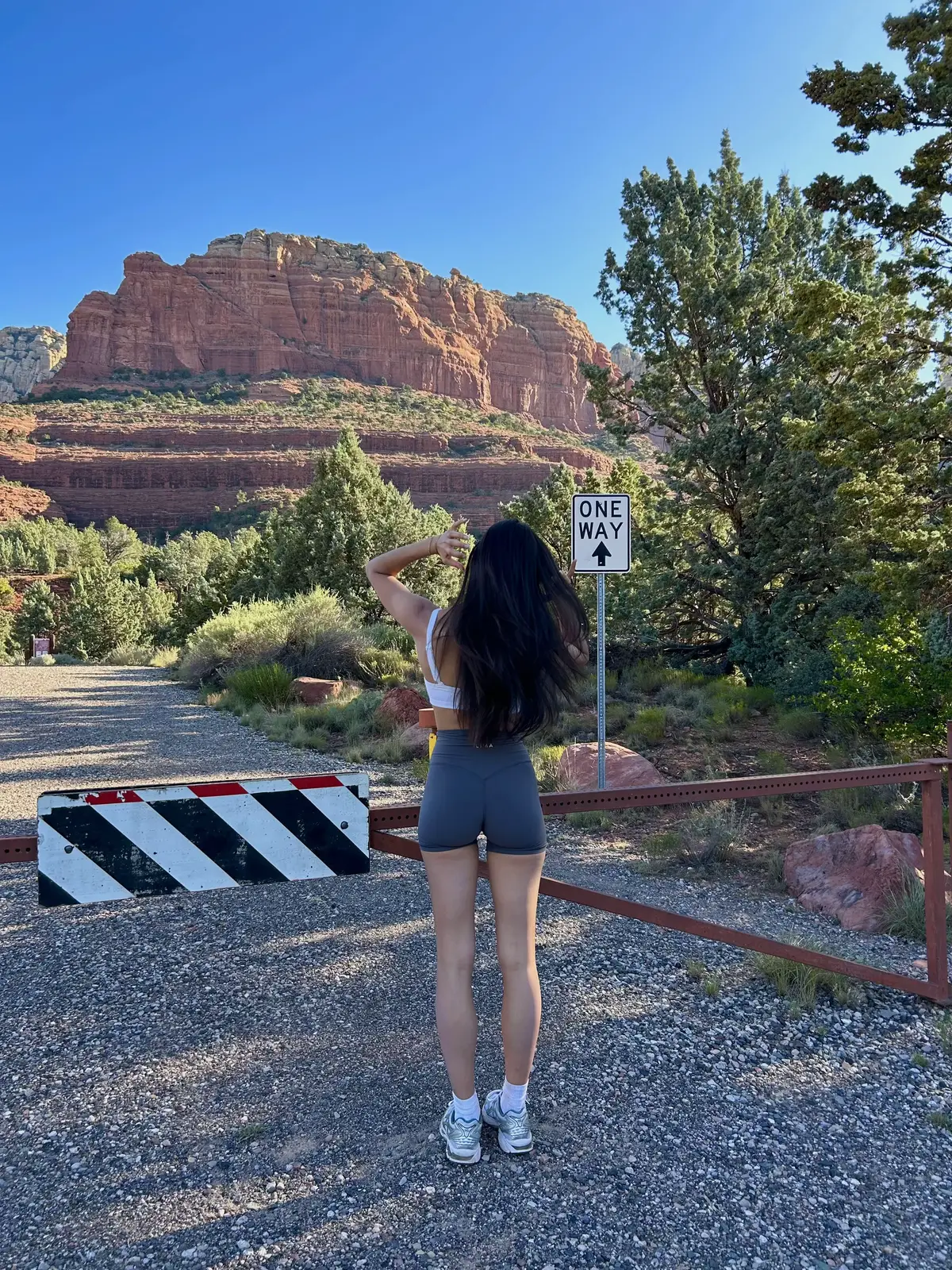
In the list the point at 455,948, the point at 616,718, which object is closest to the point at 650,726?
the point at 616,718

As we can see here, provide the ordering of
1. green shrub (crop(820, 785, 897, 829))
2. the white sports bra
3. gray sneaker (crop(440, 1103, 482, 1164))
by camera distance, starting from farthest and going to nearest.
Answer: green shrub (crop(820, 785, 897, 829)), gray sneaker (crop(440, 1103, 482, 1164)), the white sports bra

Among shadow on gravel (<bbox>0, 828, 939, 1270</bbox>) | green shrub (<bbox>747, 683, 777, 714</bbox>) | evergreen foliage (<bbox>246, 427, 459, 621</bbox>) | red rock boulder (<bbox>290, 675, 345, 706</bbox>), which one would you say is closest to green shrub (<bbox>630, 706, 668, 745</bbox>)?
green shrub (<bbox>747, 683, 777, 714</bbox>)

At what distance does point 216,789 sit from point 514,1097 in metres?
1.49

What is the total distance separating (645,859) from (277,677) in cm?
1014

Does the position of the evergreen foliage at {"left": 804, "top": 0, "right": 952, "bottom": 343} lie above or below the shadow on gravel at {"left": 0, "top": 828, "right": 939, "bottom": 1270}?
above

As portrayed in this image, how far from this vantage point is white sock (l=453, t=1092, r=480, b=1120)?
265 cm

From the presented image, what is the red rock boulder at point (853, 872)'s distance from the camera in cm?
520

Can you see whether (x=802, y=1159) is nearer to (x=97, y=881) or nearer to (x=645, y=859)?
(x=97, y=881)

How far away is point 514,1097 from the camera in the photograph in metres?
2.71

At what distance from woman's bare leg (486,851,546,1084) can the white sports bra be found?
1.63ft

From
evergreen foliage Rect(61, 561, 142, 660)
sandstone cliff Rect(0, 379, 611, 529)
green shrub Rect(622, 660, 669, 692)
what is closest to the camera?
green shrub Rect(622, 660, 669, 692)

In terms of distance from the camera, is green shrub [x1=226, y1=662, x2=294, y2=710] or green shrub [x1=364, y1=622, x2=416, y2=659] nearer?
green shrub [x1=226, y1=662, x2=294, y2=710]

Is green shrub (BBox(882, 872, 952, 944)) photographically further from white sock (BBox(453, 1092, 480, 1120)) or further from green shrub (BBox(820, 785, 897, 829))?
white sock (BBox(453, 1092, 480, 1120))

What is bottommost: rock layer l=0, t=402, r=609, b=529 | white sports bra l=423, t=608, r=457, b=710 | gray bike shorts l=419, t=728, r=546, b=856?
gray bike shorts l=419, t=728, r=546, b=856
